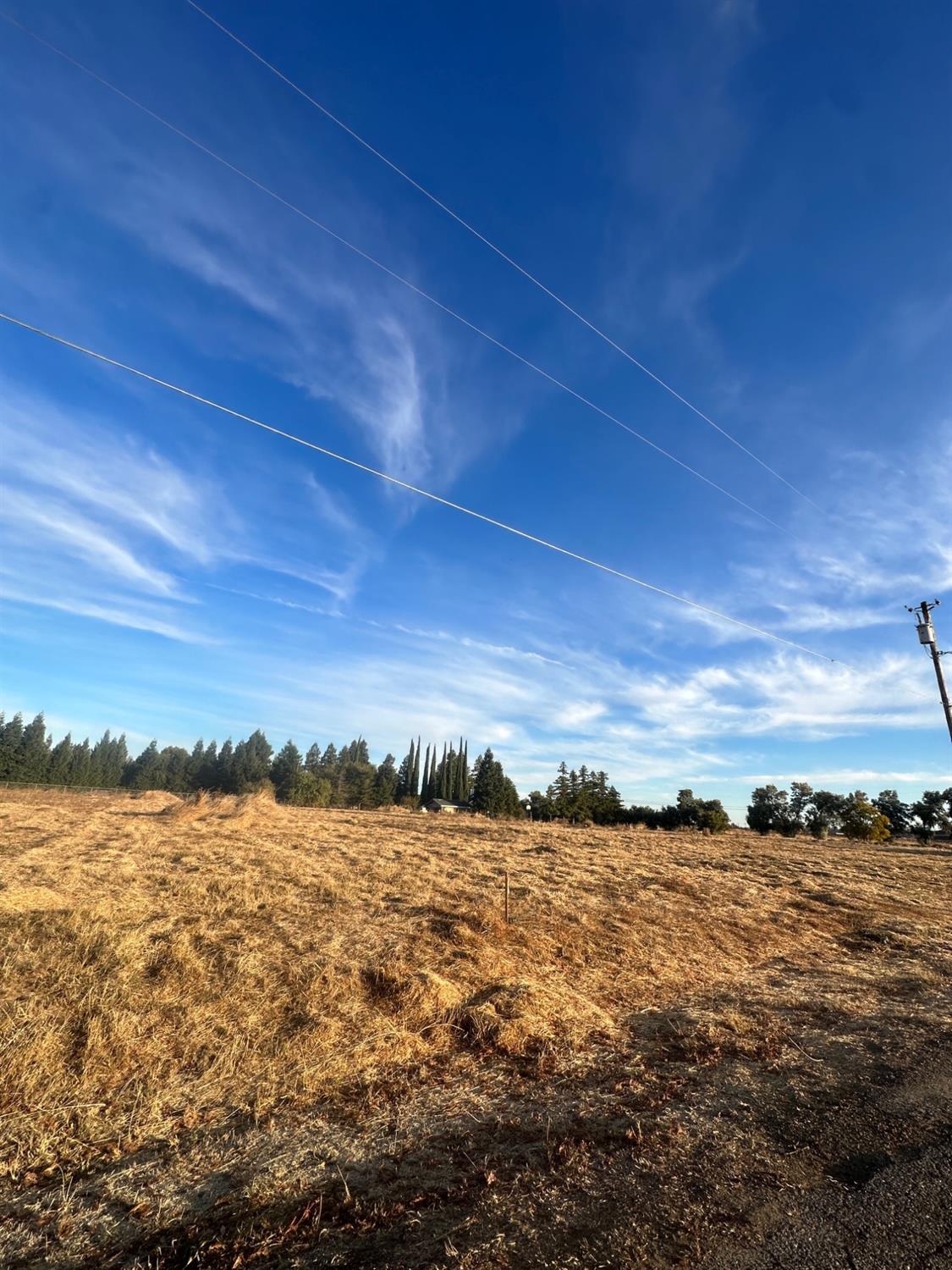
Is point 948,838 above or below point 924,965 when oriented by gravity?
above

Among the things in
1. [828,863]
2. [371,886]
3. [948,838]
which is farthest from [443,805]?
[371,886]

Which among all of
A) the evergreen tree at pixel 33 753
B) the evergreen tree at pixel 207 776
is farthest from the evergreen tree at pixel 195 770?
the evergreen tree at pixel 33 753

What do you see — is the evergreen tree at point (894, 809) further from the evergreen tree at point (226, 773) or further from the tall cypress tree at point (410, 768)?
the evergreen tree at point (226, 773)

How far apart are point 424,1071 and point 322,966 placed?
2.44m

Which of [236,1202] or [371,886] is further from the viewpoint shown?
[371,886]

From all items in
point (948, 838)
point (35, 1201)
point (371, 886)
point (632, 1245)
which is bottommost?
point (35, 1201)

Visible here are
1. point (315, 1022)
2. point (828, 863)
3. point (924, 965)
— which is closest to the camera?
point (315, 1022)

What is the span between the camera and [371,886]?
12.4 metres

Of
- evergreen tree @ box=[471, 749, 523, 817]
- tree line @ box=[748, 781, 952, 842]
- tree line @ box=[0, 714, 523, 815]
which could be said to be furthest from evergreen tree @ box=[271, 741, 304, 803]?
tree line @ box=[748, 781, 952, 842]

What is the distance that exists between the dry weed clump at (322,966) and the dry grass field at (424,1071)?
4 centimetres

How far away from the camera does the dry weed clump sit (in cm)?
502

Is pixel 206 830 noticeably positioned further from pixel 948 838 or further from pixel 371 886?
pixel 948 838

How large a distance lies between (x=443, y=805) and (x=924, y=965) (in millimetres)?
81860

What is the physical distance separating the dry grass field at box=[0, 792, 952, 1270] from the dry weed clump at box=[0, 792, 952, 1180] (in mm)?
40
